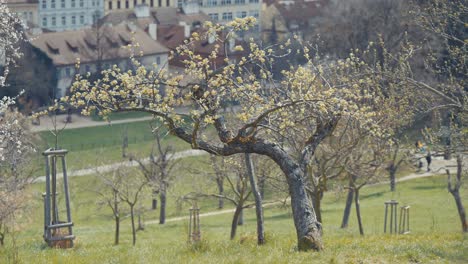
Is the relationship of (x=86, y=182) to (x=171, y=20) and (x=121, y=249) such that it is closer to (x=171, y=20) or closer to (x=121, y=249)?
(x=121, y=249)

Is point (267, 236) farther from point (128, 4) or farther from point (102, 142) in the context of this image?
point (128, 4)

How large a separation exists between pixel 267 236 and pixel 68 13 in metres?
94.6

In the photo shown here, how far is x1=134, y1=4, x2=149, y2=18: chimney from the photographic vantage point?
347 ft

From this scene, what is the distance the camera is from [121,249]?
68.1 feet

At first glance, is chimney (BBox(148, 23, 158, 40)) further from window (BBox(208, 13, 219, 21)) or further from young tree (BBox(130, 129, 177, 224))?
young tree (BBox(130, 129, 177, 224))

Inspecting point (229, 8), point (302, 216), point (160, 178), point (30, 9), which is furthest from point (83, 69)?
point (302, 216)

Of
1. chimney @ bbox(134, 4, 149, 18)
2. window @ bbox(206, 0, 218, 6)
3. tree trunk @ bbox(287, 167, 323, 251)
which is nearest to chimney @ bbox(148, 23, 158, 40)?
chimney @ bbox(134, 4, 149, 18)

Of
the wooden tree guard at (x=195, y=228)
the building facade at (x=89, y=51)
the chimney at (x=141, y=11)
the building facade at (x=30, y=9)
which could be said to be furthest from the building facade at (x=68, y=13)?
the wooden tree guard at (x=195, y=228)

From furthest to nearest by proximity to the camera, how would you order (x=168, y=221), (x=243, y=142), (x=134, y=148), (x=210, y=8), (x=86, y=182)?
1. (x=210, y=8)
2. (x=134, y=148)
3. (x=86, y=182)
4. (x=168, y=221)
5. (x=243, y=142)

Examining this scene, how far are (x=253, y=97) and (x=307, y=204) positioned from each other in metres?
2.07

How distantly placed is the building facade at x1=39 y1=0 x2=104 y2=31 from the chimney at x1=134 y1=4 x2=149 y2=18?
6.87 metres

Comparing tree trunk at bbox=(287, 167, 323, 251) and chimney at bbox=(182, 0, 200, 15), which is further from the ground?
chimney at bbox=(182, 0, 200, 15)

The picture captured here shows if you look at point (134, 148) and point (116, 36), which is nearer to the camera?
point (134, 148)

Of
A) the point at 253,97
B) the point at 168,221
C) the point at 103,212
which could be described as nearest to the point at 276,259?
the point at 253,97
